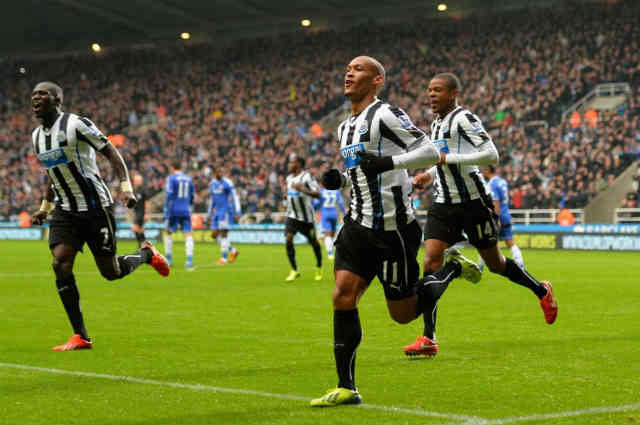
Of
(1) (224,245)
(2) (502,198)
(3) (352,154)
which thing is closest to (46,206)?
(3) (352,154)

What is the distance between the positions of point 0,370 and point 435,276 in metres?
3.53

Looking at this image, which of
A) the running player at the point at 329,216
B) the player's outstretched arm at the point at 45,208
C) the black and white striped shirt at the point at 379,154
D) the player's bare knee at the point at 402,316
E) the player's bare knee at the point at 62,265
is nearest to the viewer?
the black and white striped shirt at the point at 379,154

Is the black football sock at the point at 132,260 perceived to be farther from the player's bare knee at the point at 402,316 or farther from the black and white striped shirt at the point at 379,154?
the black and white striped shirt at the point at 379,154

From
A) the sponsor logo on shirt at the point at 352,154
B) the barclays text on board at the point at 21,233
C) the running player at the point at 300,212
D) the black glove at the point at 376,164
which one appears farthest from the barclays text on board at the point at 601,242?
the black glove at the point at 376,164

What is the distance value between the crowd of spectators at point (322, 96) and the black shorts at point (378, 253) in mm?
27824

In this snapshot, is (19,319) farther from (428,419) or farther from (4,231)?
(4,231)

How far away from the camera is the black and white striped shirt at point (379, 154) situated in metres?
6.20

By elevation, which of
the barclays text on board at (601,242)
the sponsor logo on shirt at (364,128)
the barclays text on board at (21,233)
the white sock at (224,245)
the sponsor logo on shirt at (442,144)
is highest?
the sponsor logo on shirt at (364,128)

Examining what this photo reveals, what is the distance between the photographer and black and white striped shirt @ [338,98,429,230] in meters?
6.20

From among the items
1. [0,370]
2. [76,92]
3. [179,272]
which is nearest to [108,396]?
[0,370]

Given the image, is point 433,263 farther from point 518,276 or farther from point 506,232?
point 506,232

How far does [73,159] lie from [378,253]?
3718mm

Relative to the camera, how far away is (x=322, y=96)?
46.6m

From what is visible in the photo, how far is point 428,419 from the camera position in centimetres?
550
